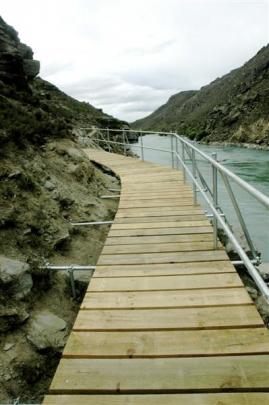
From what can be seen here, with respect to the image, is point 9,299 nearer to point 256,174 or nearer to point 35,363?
point 35,363

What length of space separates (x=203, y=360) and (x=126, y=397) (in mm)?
569

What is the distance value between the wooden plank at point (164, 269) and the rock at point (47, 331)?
2.88ft

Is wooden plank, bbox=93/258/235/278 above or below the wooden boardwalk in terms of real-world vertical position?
below

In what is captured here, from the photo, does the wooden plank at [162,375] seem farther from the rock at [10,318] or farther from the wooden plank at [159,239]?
the wooden plank at [159,239]

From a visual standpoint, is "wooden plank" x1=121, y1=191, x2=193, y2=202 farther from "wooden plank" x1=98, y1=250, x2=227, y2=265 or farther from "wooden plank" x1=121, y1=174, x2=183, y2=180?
"wooden plank" x1=98, y1=250, x2=227, y2=265

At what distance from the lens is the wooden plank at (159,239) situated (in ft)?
16.5

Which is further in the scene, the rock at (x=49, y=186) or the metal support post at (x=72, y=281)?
the rock at (x=49, y=186)

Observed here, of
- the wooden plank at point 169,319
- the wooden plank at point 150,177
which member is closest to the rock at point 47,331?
the wooden plank at point 169,319

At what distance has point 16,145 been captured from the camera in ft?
24.7

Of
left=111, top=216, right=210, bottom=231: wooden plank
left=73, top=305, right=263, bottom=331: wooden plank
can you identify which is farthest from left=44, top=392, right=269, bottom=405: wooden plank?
left=111, top=216, right=210, bottom=231: wooden plank

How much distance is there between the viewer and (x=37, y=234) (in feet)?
19.6

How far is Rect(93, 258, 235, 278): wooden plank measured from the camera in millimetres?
4047

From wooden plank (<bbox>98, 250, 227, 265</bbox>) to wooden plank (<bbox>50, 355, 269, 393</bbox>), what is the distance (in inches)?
70.2

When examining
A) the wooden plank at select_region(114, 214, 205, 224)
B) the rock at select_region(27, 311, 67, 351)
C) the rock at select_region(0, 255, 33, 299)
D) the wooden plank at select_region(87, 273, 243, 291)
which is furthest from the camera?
the wooden plank at select_region(114, 214, 205, 224)
